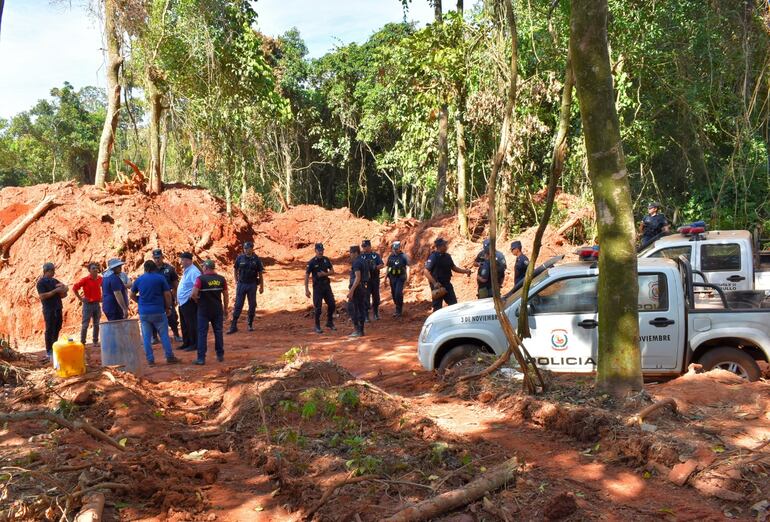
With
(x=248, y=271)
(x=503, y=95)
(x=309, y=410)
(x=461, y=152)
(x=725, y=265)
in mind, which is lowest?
(x=309, y=410)

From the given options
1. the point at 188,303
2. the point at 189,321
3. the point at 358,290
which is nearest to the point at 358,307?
the point at 358,290

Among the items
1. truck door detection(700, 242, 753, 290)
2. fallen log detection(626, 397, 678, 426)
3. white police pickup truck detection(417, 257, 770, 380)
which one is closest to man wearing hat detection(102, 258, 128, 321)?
white police pickup truck detection(417, 257, 770, 380)

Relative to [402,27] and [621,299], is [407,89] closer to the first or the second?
[402,27]

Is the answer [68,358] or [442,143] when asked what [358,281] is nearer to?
[68,358]

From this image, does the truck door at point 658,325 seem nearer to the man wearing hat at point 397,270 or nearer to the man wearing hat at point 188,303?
the man wearing hat at point 188,303

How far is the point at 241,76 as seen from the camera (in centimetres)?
2370

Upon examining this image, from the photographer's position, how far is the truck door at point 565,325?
8047mm

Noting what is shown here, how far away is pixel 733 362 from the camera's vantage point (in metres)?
7.79

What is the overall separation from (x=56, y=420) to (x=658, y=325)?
6.12 metres

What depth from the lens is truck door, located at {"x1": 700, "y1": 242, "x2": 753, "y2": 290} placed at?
11750 millimetres

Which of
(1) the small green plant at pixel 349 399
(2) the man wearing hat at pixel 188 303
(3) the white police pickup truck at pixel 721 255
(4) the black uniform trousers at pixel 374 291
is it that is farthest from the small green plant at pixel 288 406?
(4) the black uniform trousers at pixel 374 291

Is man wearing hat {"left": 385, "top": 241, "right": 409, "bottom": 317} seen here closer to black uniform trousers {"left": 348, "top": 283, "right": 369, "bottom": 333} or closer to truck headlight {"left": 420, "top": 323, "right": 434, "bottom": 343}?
black uniform trousers {"left": 348, "top": 283, "right": 369, "bottom": 333}

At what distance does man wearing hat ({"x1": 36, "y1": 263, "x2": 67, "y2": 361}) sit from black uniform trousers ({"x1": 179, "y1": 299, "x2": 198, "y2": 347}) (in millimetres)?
1978

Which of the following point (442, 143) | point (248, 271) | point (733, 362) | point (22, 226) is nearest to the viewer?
point (733, 362)
